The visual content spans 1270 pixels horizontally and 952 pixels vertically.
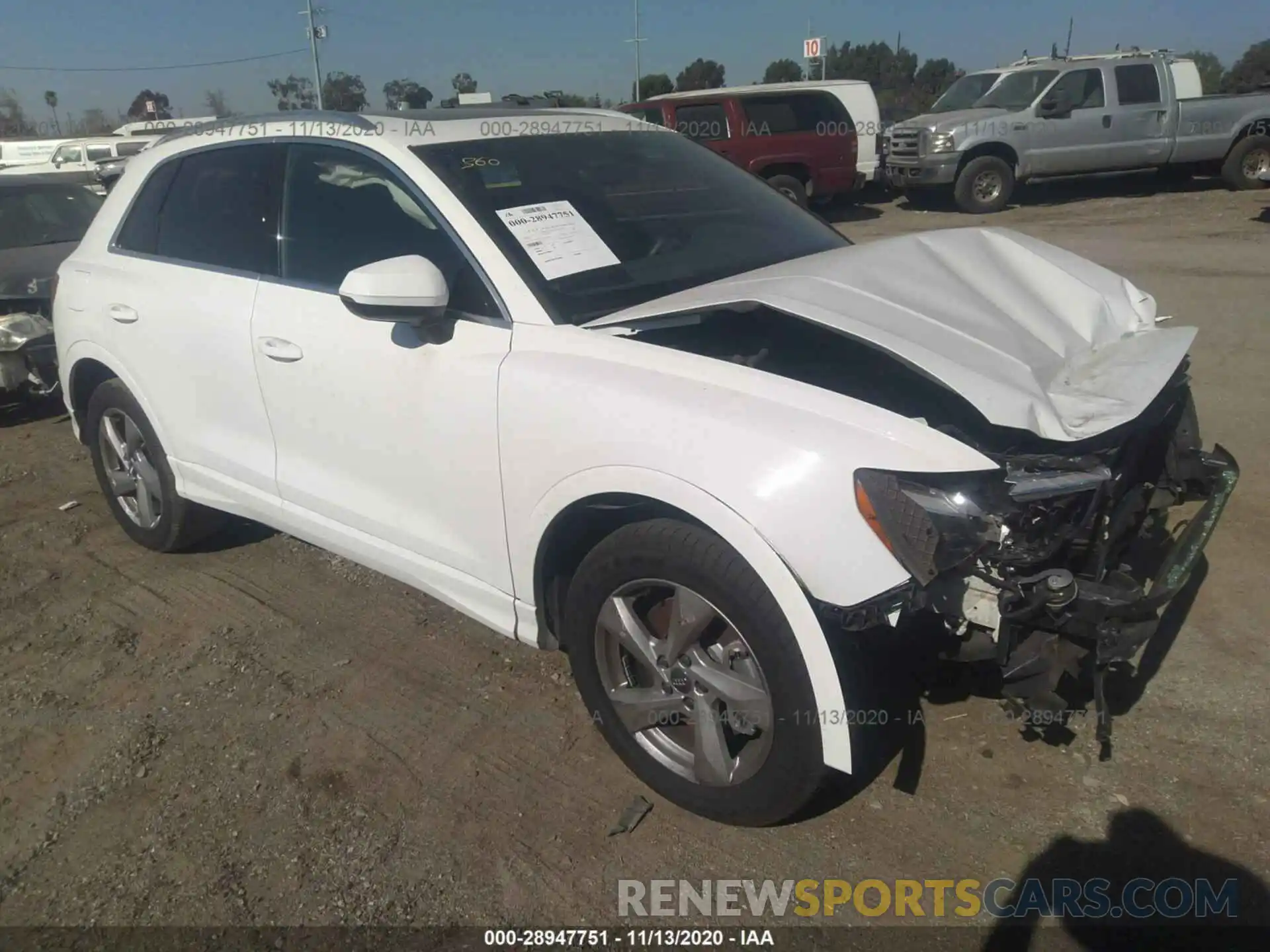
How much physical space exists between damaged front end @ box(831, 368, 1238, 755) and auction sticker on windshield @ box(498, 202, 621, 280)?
1212mm

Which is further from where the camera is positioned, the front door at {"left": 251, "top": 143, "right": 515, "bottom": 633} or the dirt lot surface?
the front door at {"left": 251, "top": 143, "right": 515, "bottom": 633}

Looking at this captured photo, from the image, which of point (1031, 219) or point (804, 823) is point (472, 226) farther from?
point (1031, 219)

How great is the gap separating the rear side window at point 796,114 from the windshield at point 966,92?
204 centimetres

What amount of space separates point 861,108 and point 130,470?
13957mm

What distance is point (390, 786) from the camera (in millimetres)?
2896

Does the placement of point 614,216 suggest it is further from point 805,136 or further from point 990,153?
point 990,153

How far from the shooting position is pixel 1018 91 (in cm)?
1500

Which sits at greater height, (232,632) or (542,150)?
(542,150)

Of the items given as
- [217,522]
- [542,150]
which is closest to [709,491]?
[542,150]

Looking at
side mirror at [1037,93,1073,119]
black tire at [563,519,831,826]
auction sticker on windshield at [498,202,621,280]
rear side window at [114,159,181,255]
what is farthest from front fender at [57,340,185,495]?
side mirror at [1037,93,1073,119]

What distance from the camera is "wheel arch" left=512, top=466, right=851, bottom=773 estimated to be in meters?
2.21

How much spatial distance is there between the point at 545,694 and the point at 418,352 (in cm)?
122

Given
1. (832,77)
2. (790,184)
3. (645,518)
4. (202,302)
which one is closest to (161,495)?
(202,302)

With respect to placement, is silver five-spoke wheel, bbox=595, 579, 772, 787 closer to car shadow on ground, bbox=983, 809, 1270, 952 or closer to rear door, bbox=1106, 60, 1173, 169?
car shadow on ground, bbox=983, 809, 1270, 952
